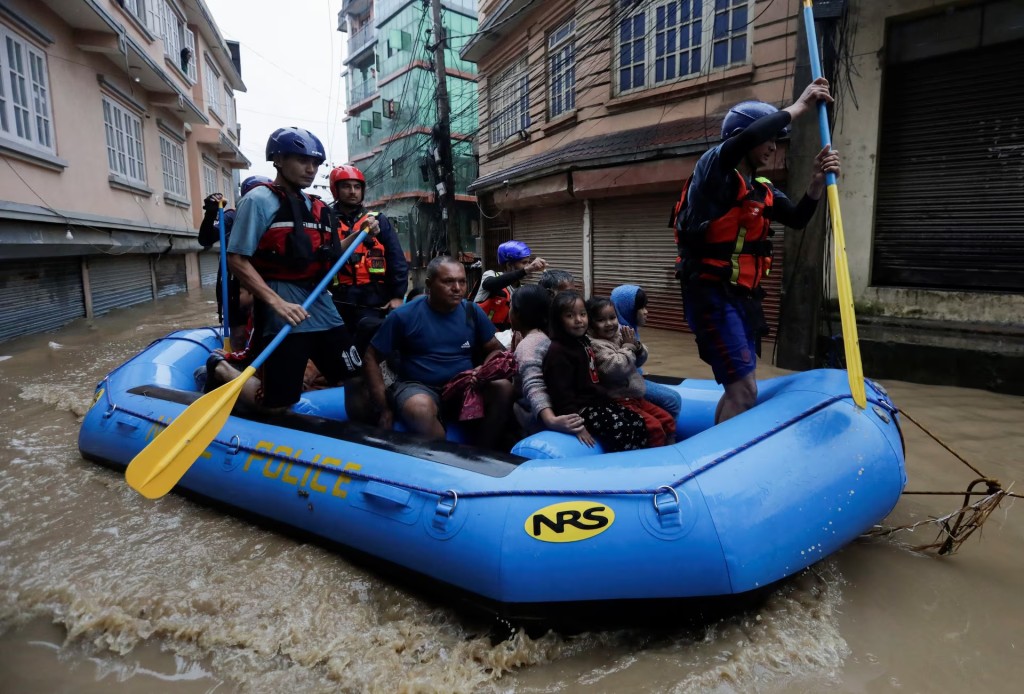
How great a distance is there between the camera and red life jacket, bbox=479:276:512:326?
4781 mm

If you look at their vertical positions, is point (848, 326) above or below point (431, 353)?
above

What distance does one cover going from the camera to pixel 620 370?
9.73 ft

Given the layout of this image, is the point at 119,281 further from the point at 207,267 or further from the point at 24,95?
the point at 207,267

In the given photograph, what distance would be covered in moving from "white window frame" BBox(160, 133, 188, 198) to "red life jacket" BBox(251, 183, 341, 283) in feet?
43.0

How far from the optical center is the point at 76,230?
8.74 metres

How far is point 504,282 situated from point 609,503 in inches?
104

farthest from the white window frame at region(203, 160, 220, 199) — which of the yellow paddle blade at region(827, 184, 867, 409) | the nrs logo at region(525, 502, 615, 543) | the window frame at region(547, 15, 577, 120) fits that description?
the yellow paddle blade at region(827, 184, 867, 409)

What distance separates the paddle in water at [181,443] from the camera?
2645 mm

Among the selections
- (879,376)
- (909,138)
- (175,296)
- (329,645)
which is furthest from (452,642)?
(175,296)

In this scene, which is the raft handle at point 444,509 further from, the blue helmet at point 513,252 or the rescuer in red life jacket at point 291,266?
the blue helmet at point 513,252

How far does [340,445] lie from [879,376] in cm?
487

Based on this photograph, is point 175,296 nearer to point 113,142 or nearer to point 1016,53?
point 113,142

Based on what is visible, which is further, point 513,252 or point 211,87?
point 211,87

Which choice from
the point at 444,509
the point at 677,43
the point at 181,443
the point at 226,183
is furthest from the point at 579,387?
the point at 226,183
